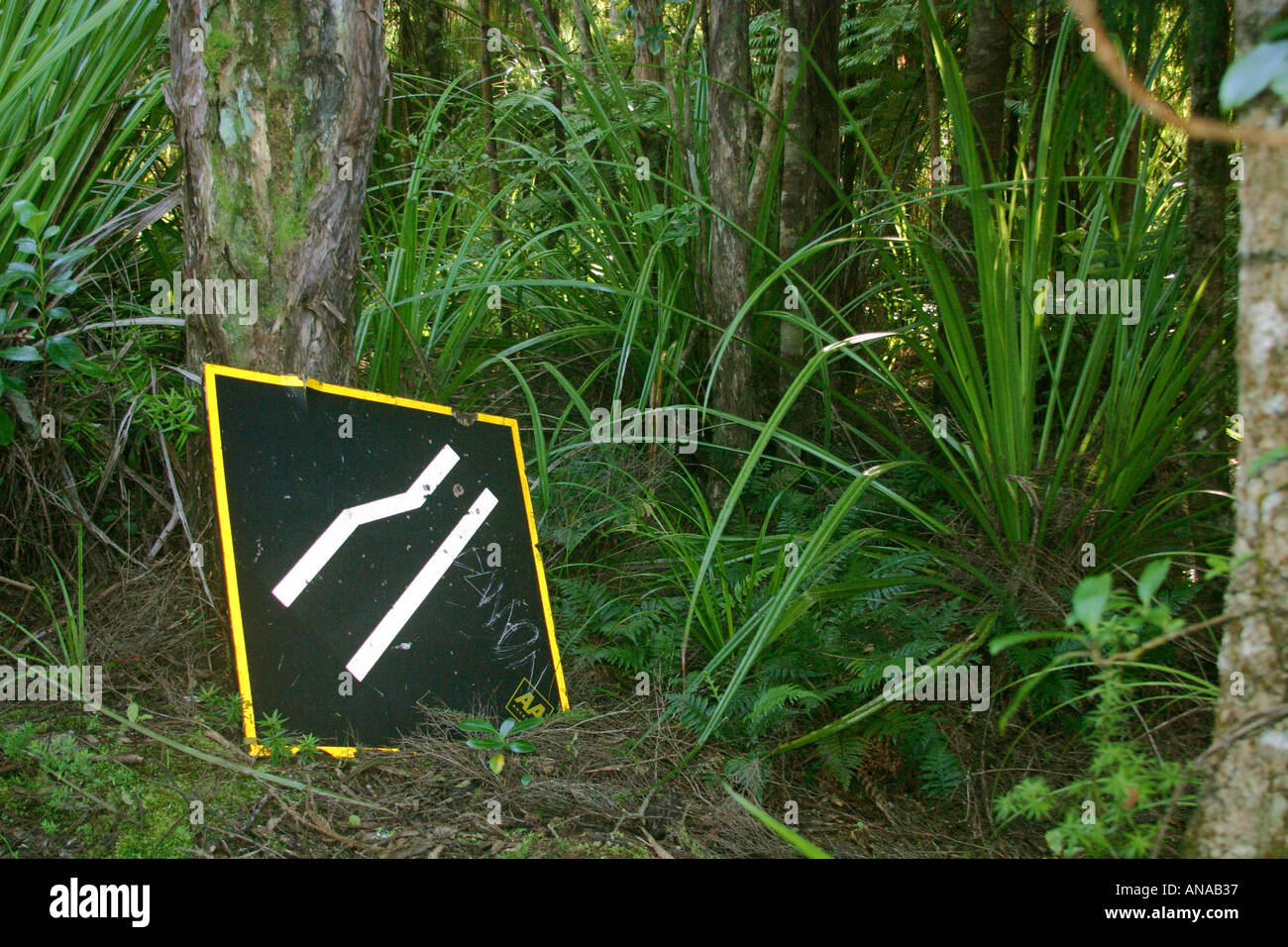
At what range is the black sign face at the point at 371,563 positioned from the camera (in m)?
1.82

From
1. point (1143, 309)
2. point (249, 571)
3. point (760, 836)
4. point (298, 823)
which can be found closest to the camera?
point (298, 823)

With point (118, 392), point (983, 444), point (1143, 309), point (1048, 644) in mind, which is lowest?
point (1048, 644)

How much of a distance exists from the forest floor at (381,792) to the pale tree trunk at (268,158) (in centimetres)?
65

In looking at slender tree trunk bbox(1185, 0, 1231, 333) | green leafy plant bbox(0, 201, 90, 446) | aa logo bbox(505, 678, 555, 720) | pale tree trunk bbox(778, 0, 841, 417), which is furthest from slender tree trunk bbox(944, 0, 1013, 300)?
green leafy plant bbox(0, 201, 90, 446)

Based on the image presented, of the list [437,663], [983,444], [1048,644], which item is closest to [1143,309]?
[983,444]

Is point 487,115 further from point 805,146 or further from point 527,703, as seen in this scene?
point 527,703

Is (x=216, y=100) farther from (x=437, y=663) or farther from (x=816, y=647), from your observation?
(x=816, y=647)

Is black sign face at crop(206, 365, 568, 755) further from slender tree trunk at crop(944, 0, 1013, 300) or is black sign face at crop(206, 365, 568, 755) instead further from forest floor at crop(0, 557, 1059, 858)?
slender tree trunk at crop(944, 0, 1013, 300)

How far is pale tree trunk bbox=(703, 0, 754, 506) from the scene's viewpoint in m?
2.74

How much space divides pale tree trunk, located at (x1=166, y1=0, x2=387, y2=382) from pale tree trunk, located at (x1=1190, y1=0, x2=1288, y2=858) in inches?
68.3

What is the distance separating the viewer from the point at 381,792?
5.63ft

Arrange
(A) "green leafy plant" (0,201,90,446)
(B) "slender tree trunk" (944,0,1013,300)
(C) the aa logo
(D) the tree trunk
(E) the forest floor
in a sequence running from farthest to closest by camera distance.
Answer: (D) the tree trunk → (B) "slender tree trunk" (944,0,1013,300) → (C) the aa logo → (A) "green leafy plant" (0,201,90,446) → (E) the forest floor

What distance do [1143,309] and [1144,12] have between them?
63 centimetres

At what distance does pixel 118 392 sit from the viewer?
2.22 metres
